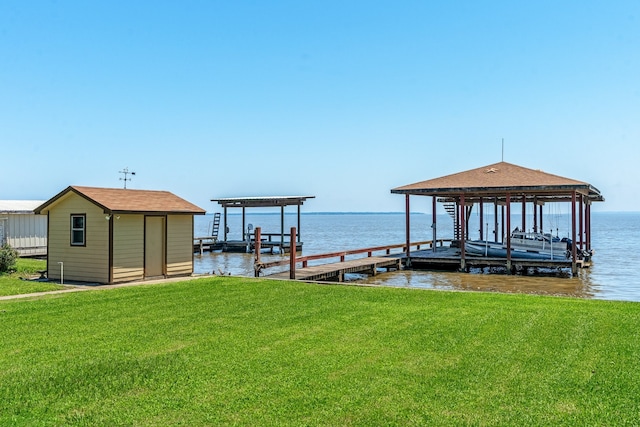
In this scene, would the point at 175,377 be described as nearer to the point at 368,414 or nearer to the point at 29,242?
the point at 368,414

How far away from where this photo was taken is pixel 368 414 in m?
4.98

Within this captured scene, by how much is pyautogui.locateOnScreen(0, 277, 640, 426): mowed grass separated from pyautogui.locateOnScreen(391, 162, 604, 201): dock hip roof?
10530mm

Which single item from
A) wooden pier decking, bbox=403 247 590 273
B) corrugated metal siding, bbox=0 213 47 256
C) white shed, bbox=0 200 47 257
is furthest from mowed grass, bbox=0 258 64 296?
wooden pier decking, bbox=403 247 590 273

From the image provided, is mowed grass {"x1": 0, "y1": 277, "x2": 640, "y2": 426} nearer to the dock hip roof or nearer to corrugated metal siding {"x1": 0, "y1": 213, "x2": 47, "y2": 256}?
the dock hip roof

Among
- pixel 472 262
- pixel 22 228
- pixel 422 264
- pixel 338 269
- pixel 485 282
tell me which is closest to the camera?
pixel 485 282

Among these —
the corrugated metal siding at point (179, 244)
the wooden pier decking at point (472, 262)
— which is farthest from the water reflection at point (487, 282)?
the corrugated metal siding at point (179, 244)

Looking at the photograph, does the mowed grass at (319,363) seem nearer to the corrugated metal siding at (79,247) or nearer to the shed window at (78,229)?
the corrugated metal siding at (79,247)

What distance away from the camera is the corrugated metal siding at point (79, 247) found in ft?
48.3

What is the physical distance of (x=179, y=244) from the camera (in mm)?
16578

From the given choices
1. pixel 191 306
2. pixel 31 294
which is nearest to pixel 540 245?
pixel 191 306

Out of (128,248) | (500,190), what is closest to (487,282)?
(500,190)

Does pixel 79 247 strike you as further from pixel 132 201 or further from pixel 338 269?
pixel 338 269

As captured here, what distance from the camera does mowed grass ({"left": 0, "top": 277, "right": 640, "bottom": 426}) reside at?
5.03 metres

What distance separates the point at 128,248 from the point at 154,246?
3.11 ft
